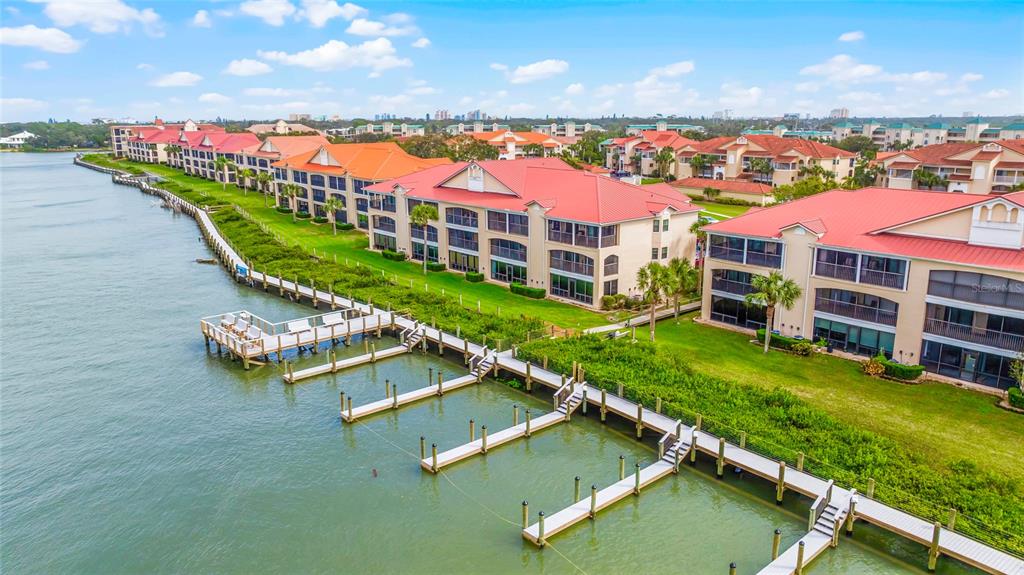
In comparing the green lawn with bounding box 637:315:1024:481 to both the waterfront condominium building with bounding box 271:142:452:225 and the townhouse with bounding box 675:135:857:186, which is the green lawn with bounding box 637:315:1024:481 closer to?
the waterfront condominium building with bounding box 271:142:452:225

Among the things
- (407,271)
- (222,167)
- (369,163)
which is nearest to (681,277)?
(407,271)

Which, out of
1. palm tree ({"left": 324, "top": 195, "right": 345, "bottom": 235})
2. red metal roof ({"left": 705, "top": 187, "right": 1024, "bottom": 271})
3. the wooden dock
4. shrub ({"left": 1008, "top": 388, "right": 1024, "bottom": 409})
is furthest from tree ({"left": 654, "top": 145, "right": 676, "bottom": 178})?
shrub ({"left": 1008, "top": 388, "right": 1024, "bottom": 409})

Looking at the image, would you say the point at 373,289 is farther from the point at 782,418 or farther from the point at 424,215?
the point at 782,418

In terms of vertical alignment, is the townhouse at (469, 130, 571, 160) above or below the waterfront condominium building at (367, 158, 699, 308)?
above

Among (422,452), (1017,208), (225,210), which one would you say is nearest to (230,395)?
(422,452)

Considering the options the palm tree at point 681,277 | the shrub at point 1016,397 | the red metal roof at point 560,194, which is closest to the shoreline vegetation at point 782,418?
the shrub at point 1016,397

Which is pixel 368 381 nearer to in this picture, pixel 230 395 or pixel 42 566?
pixel 230 395
